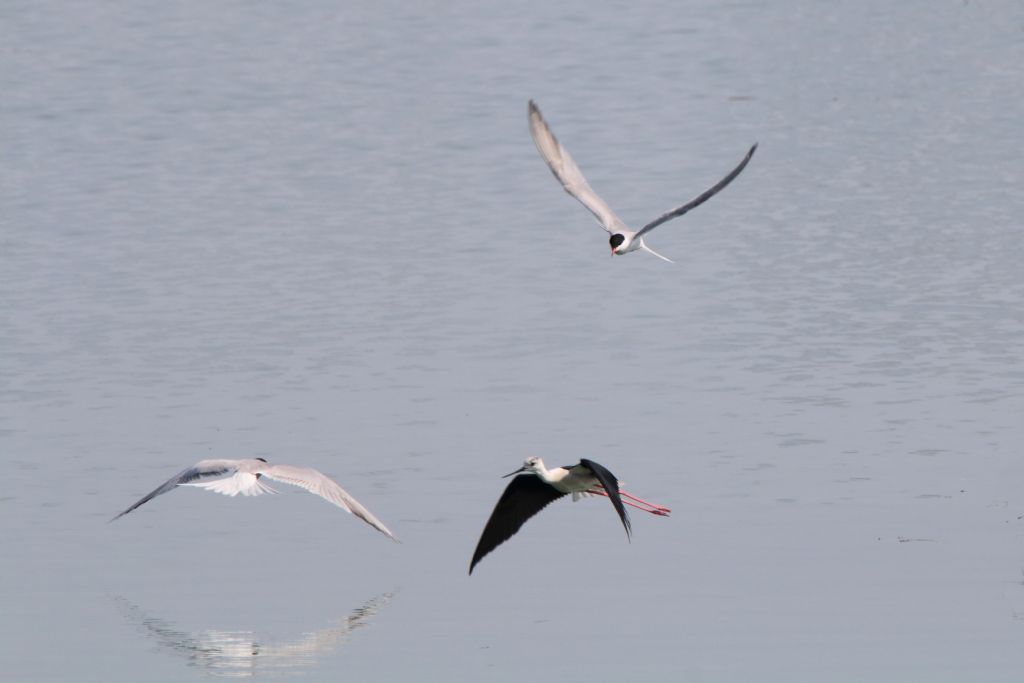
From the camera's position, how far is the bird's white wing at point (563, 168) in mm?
14430

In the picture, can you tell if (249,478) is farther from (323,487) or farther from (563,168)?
(563,168)

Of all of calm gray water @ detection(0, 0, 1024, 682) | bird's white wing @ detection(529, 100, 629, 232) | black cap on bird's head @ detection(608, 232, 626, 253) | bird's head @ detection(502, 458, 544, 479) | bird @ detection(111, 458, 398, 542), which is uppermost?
bird's white wing @ detection(529, 100, 629, 232)

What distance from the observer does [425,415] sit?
45.3ft

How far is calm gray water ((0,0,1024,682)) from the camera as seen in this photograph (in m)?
9.88

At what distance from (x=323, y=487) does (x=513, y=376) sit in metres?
3.81

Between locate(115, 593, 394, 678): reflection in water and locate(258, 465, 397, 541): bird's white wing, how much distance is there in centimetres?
79

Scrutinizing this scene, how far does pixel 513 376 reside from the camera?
48.4ft

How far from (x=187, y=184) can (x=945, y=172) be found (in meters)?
8.93

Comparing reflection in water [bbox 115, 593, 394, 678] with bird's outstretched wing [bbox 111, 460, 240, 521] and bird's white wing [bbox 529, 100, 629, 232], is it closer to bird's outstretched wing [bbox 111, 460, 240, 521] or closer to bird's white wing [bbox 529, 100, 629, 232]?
bird's outstretched wing [bbox 111, 460, 240, 521]

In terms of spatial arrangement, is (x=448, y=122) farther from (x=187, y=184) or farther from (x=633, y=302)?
(x=633, y=302)

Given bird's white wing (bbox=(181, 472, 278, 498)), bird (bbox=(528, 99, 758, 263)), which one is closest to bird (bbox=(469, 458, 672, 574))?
bird's white wing (bbox=(181, 472, 278, 498))

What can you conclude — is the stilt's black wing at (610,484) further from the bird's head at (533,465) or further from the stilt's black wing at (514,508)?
the stilt's black wing at (514,508)

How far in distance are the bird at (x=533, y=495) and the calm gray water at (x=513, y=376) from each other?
0.60 feet

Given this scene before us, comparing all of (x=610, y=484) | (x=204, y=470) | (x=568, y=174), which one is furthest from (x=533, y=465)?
(x=568, y=174)
